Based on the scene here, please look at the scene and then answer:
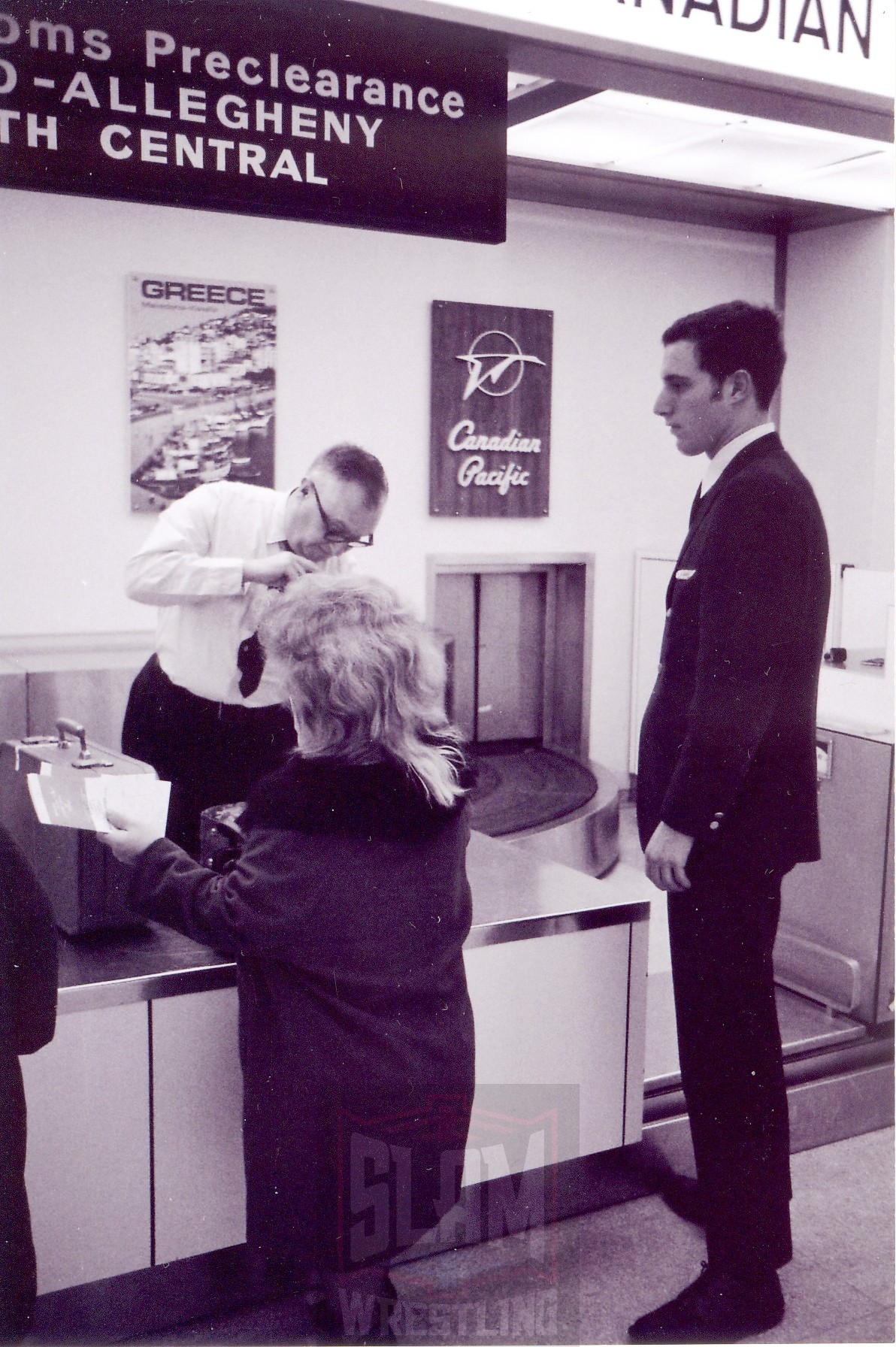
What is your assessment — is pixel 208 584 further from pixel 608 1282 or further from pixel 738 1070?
pixel 608 1282

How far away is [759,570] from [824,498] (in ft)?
14.6

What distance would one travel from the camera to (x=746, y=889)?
1996 millimetres

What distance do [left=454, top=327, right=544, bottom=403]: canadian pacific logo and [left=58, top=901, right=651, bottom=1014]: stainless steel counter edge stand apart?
402 cm

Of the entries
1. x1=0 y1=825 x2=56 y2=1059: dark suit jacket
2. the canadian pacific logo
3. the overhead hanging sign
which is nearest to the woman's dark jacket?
x1=0 y1=825 x2=56 y2=1059: dark suit jacket

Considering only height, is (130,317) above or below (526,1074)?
above

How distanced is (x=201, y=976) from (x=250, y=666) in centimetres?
86

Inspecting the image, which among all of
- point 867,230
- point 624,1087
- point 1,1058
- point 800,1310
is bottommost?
point 800,1310

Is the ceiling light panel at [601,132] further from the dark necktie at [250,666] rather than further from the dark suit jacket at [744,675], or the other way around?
the dark suit jacket at [744,675]

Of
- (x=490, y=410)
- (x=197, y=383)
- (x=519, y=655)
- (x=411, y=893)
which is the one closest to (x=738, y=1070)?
(x=411, y=893)

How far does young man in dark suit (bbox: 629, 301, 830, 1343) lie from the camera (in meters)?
1.87

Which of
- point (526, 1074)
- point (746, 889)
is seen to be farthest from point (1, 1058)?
point (746, 889)

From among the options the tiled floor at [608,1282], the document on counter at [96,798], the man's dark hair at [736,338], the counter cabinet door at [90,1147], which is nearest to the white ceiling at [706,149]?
the man's dark hair at [736,338]

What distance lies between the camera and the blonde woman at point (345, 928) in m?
1.53

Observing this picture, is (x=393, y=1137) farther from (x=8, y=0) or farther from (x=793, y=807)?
(x=8, y=0)
